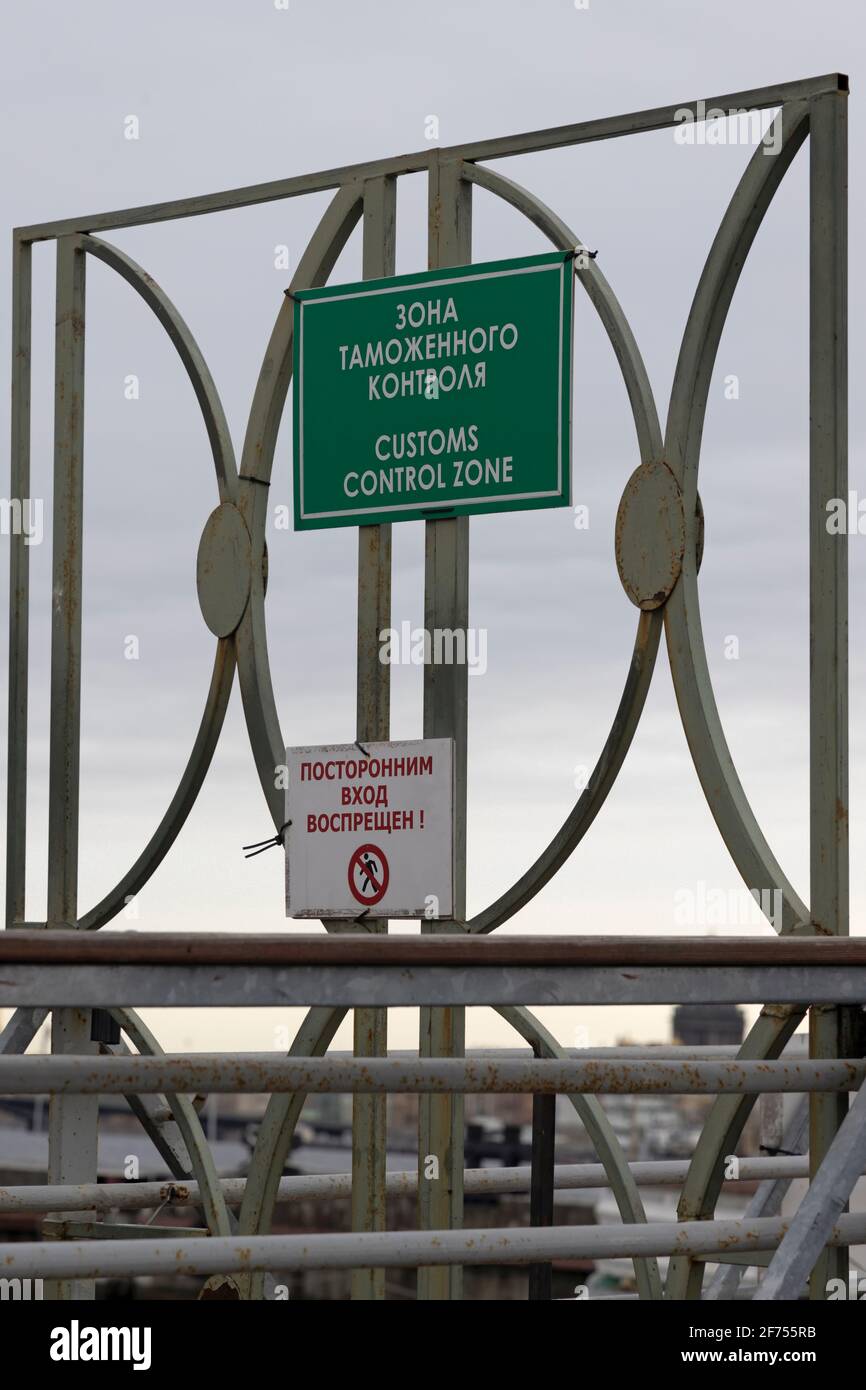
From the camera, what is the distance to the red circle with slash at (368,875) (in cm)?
593

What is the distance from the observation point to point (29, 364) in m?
7.18

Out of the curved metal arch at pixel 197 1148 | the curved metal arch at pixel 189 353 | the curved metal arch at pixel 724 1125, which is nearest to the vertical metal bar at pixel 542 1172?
the curved metal arch at pixel 724 1125

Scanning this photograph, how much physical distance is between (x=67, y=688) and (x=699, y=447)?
231 centimetres

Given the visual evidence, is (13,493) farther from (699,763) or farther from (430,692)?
(699,763)

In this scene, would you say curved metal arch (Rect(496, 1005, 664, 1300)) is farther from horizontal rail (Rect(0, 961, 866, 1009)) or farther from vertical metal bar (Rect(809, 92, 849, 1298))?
horizontal rail (Rect(0, 961, 866, 1009))

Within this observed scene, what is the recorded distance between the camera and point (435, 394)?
5969 millimetres

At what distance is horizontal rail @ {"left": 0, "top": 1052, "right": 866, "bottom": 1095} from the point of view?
12.0 ft

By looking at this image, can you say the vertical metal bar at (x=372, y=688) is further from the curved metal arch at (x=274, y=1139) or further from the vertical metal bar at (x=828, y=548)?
the vertical metal bar at (x=828, y=548)

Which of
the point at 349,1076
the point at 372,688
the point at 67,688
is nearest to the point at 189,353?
the point at 67,688

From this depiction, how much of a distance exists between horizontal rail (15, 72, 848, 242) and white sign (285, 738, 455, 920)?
63.6 inches

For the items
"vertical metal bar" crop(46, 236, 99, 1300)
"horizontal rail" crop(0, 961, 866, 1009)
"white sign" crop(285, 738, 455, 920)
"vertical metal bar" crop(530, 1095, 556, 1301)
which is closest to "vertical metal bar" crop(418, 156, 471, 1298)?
"white sign" crop(285, 738, 455, 920)

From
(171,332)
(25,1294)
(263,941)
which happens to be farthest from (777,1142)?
(263,941)

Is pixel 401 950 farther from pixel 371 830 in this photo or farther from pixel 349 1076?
pixel 371 830

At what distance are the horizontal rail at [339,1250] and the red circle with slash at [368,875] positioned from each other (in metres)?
1.88
